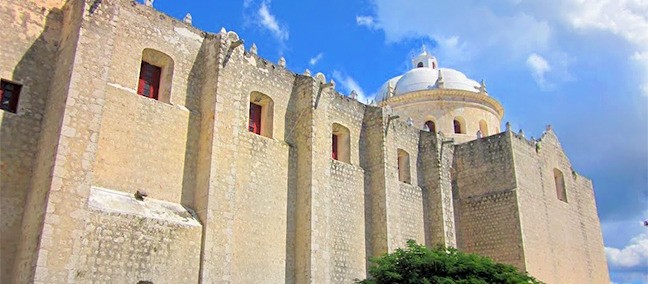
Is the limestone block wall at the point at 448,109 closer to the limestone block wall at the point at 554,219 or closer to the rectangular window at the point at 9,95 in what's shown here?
the limestone block wall at the point at 554,219

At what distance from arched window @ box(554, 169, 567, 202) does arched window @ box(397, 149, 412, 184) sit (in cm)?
752

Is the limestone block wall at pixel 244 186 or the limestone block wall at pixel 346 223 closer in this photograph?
the limestone block wall at pixel 244 186

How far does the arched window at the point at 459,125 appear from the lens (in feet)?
85.5

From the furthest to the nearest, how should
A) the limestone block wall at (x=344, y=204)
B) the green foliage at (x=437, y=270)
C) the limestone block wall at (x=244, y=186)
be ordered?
the limestone block wall at (x=344, y=204), the limestone block wall at (x=244, y=186), the green foliage at (x=437, y=270)

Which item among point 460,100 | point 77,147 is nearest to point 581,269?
point 460,100

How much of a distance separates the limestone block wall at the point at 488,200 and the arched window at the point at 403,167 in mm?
2974

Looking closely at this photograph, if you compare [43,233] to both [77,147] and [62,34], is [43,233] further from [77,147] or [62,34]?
[62,34]

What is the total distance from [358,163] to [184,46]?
22.1 ft

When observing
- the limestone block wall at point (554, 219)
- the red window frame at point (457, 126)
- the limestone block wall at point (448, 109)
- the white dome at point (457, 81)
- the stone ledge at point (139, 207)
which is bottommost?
the stone ledge at point (139, 207)

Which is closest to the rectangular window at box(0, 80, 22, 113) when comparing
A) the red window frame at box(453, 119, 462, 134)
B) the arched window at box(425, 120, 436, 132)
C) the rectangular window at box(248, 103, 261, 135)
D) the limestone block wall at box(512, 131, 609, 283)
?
the rectangular window at box(248, 103, 261, 135)

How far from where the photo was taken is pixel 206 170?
13.5 m

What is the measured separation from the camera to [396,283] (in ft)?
41.5

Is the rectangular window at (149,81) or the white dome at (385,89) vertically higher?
the white dome at (385,89)

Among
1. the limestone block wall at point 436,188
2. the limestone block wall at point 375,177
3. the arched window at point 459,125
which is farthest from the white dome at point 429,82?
the limestone block wall at point 375,177
